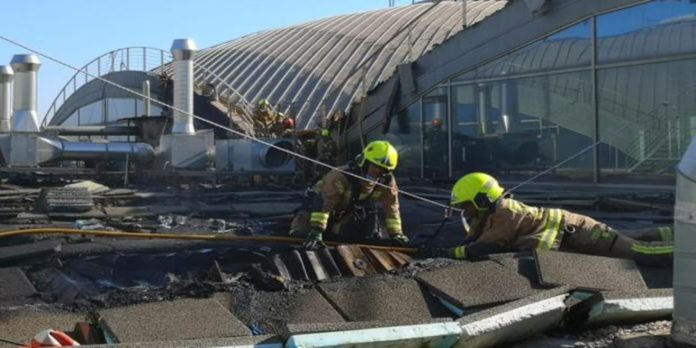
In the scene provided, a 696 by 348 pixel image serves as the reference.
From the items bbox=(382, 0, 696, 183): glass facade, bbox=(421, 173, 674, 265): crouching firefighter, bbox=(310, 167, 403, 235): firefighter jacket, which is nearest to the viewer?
bbox=(421, 173, 674, 265): crouching firefighter

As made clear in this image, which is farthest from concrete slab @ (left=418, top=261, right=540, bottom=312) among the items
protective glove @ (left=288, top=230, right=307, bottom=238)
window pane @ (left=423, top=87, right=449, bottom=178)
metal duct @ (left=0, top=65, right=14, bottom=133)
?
metal duct @ (left=0, top=65, right=14, bottom=133)

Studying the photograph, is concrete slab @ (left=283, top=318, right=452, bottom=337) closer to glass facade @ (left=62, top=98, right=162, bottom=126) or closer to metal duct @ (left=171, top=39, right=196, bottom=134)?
metal duct @ (left=171, top=39, right=196, bottom=134)

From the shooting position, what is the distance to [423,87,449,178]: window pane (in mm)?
16781

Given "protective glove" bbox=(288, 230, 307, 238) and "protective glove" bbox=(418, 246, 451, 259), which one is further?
"protective glove" bbox=(288, 230, 307, 238)

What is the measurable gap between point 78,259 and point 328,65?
23.9 meters

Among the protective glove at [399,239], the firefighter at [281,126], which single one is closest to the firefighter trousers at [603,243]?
the protective glove at [399,239]

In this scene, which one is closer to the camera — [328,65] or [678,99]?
[678,99]

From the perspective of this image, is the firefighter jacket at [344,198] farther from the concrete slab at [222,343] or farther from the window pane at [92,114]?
the window pane at [92,114]

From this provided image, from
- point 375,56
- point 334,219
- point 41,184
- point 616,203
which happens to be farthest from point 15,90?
point 375,56

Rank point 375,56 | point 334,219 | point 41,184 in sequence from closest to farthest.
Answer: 1. point 334,219
2. point 41,184
3. point 375,56

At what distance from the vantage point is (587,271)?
6297 mm

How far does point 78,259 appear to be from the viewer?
7.25 meters

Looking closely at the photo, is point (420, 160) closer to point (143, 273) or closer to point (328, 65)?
point (143, 273)

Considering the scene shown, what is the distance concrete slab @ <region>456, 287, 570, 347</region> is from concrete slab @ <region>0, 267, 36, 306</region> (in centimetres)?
328
